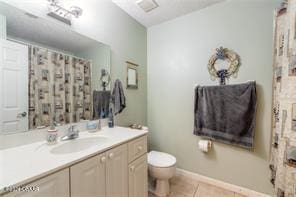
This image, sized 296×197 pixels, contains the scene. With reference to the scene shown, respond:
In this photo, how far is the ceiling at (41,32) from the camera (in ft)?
3.29

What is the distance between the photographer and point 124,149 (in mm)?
1162

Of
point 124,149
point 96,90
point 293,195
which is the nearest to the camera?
point 293,195

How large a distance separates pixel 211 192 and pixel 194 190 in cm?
20

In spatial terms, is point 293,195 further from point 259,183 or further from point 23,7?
point 23,7

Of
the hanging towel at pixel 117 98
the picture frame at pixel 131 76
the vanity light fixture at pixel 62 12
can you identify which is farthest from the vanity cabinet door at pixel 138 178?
the vanity light fixture at pixel 62 12

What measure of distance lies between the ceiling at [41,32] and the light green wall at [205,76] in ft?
3.90

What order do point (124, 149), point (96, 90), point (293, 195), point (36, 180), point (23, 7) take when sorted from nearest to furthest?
point (36, 180) < point (293, 195) < point (23, 7) < point (124, 149) < point (96, 90)

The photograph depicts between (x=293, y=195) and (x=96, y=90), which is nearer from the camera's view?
(x=293, y=195)

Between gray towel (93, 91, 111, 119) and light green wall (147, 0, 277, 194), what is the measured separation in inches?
33.8

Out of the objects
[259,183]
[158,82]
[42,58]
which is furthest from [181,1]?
[259,183]

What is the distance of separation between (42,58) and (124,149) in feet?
3.24

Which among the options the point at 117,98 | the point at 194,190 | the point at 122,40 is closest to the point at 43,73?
the point at 117,98

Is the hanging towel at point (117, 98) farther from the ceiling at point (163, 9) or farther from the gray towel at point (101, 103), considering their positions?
the ceiling at point (163, 9)

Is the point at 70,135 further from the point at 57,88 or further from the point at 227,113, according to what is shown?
the point at 227,113
